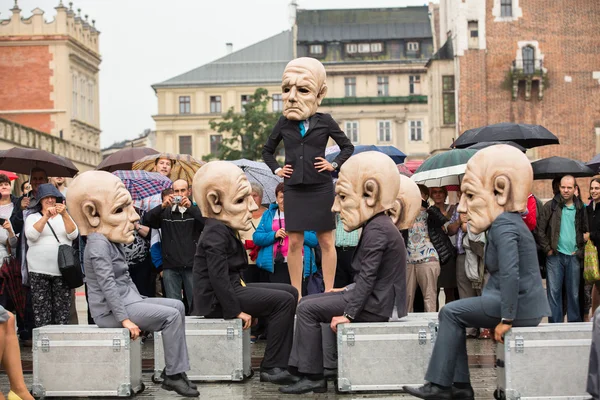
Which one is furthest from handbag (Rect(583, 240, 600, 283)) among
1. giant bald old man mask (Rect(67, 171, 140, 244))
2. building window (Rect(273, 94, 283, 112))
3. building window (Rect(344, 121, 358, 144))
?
building window (Rect(273, 94, 283, 112))

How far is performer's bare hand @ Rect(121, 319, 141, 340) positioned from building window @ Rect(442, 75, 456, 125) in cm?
5160

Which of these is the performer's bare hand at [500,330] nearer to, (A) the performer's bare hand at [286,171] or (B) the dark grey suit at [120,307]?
(B) the dark grey suit at [120,307]

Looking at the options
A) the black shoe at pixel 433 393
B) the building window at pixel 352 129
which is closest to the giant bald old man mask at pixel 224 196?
the black shoe at pixel 433 393

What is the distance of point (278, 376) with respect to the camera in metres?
9.24

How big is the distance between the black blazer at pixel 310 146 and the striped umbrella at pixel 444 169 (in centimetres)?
270

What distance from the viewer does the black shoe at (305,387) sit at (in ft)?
29.1

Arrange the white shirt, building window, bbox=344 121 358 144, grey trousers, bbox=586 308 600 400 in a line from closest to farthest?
grey trousers, bbox=586 308 600 400 → the white shirt → building window, bbox=344 121 358 144

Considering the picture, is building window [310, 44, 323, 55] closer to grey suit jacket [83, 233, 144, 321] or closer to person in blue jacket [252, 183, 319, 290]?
person in blue jacket [252, 183, 319, 290]

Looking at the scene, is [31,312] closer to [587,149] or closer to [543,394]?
[543,394]

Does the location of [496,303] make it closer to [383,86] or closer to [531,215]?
[531,215]

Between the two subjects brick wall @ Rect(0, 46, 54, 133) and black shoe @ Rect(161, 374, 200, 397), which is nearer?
black shoe @ Rect(161, 374, 200, 397)

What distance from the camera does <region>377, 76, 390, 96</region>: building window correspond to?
7988 centimetres

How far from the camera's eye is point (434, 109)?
60.7 metres

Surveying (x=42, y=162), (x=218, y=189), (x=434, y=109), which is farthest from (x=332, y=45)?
(x=218, y=189)
